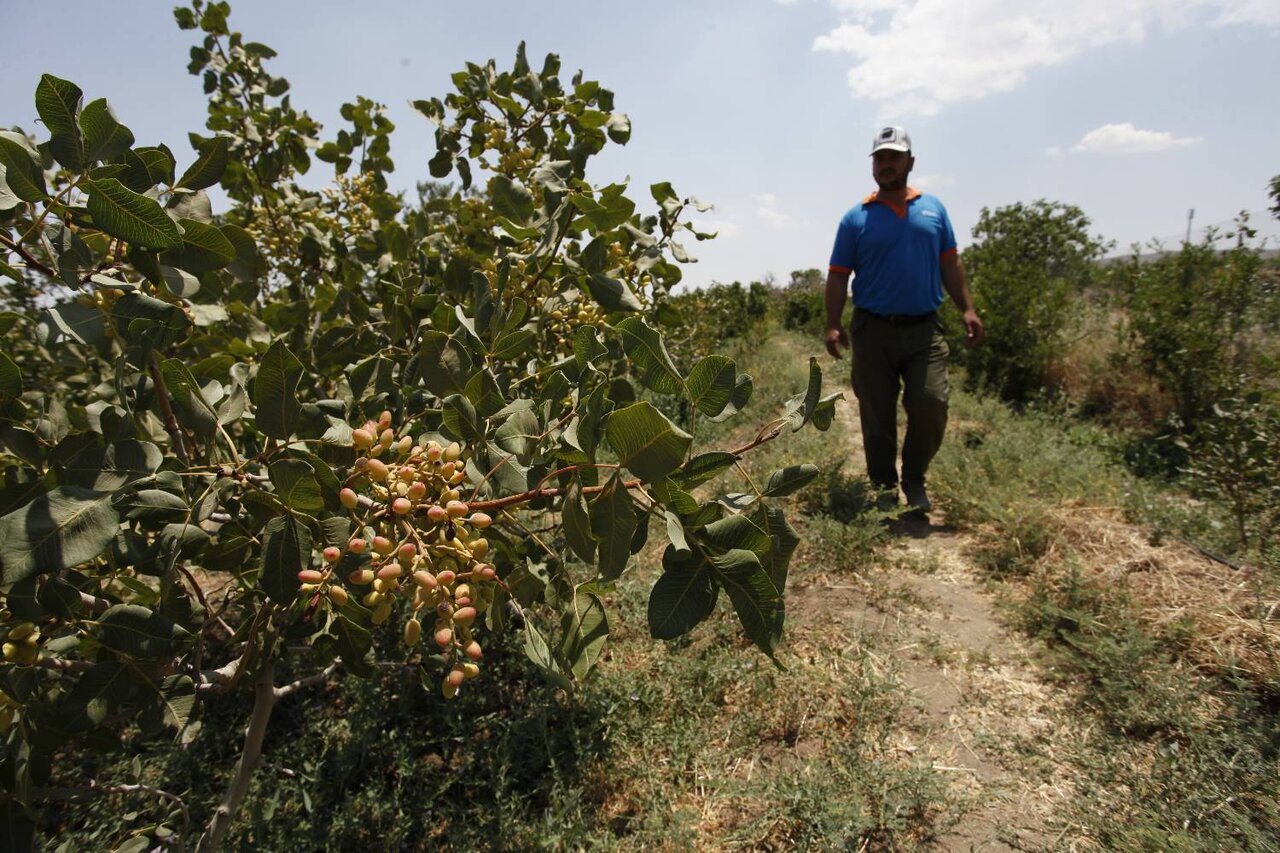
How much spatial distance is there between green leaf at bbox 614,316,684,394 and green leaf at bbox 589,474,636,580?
166 mm

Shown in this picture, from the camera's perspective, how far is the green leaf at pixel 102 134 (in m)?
0.82

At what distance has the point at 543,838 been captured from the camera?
180 cm

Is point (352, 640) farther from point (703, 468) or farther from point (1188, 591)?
point (1188, 591)

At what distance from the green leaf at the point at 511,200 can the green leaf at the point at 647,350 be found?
62cm

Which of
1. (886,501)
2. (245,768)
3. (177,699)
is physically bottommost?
(886,501)

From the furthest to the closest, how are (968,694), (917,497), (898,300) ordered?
(917,497) < (898,300) < (968,694)

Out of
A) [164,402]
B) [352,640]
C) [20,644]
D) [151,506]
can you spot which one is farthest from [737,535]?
[20,644]

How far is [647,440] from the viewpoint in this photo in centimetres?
68

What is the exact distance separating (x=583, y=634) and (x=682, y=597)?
0.22 m

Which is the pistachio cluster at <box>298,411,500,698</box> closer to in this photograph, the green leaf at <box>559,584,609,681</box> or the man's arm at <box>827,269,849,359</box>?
the green leaf at <box>559,584,609,681</box>

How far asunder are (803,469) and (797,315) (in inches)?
694

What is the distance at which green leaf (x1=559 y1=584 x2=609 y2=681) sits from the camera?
36.3 inches

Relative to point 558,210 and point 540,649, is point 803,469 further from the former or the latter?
point 558,210

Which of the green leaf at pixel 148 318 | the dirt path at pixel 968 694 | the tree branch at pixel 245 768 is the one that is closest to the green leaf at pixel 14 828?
the tree branch at pixel 245 768
